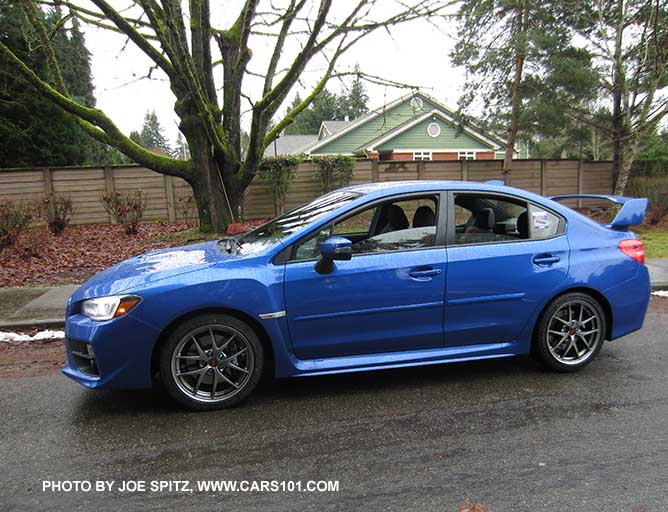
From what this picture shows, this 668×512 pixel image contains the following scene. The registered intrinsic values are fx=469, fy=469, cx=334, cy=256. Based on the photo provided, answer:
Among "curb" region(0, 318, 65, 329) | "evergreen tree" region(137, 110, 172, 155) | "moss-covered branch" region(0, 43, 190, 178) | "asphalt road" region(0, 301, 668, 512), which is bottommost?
"asphalt road" region(0, 301, 668, 512)

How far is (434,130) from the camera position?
2761cm

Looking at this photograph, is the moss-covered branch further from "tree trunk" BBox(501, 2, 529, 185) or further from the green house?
the green house

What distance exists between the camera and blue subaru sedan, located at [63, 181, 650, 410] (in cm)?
320

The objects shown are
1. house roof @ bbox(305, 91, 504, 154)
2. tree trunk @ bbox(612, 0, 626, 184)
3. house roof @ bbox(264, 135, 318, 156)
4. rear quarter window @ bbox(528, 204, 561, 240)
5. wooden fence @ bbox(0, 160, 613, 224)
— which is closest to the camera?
rear quarter window @ bbox(528, 204, 561, 240)

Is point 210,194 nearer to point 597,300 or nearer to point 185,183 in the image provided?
point 185,183

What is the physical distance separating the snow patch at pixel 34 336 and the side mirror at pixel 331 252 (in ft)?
11.6

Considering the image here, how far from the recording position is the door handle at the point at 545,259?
12.2ft

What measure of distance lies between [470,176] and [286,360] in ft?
48.2

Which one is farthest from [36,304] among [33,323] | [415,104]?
[415,104]

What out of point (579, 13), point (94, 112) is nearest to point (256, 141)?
point (94, 112)

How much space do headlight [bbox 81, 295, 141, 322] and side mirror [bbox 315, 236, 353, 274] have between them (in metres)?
1.25

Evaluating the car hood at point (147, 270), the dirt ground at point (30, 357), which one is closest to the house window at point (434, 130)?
the dirt ground at point (30, 357)

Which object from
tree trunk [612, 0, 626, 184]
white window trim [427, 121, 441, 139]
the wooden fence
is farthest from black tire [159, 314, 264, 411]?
white window trim [427, 121, 441, 139]

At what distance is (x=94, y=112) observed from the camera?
1030cm
